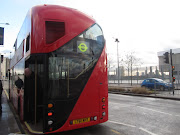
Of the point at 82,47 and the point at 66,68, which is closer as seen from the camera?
the point at 66,68

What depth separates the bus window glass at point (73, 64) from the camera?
4582mm

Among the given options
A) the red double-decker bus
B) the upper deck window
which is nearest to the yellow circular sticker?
the red double-decker bus

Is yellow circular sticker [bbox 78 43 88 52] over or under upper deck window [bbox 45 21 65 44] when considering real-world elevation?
under

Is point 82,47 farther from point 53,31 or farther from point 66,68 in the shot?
point 53,31

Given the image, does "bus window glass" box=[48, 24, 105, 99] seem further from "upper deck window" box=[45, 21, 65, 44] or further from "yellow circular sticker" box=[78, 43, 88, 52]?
"upper deck window" box=[45, 21, 65, 44]

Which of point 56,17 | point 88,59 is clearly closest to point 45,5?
point 56,17

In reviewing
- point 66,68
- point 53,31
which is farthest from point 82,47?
point 53,31

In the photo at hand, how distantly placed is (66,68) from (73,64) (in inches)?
9.9

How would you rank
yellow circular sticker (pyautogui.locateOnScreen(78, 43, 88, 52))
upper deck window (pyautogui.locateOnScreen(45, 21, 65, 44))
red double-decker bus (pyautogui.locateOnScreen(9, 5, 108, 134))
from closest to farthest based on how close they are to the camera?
red double-decker bus (pyautogui.locateOnScreen(9, 5, 108, 134)) → upper deck window (pyautogui.locateOnScreen(45, 21, 65, 44)) → yellow circular sticker (pyautogui.locateOnScreen(78, 43, 88, 52))

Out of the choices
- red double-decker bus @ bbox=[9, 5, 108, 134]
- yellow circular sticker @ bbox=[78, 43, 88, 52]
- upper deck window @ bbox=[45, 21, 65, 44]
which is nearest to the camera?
red double-decker bus @ bbox=[9, 5, 108, 134]

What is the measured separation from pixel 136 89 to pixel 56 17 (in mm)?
14744

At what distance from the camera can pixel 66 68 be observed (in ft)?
15.5

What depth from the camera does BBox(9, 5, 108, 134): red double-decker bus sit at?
452cm

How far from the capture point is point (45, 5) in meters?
5.09
